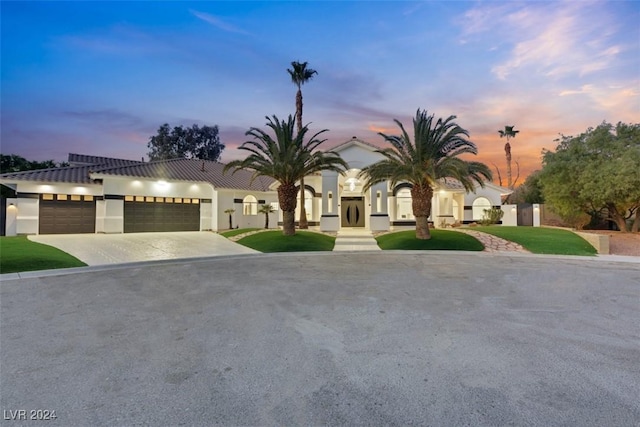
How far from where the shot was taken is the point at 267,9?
650 inches

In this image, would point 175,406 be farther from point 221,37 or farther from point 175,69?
point 175,69

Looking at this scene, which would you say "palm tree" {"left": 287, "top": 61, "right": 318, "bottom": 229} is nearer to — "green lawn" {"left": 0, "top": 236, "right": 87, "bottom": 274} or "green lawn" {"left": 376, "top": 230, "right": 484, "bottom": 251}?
"green lawn" {"left": 376, "top": 230, "right": 484, "bottom": 251}

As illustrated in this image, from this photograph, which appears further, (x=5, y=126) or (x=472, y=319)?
(x=5, y=126)

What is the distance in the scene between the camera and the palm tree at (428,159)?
56.1 feet

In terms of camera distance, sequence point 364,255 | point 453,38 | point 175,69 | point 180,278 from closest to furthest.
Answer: point 180,278, point 364,255, point 453,38, point 175,69

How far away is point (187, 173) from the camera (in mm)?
28109

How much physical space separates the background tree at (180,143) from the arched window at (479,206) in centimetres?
4417

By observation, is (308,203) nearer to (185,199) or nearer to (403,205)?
(403,205)

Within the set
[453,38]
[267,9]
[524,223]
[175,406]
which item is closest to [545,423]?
[175,406]

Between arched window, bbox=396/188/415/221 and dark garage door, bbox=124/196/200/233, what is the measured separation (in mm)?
18235

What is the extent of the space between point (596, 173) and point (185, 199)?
30597 mm

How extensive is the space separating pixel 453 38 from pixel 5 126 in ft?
118

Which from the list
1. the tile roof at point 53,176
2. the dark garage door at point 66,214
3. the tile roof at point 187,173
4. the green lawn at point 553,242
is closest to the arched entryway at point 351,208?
the tile roof at point 187,173

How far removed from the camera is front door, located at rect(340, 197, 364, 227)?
29688 millimetres
